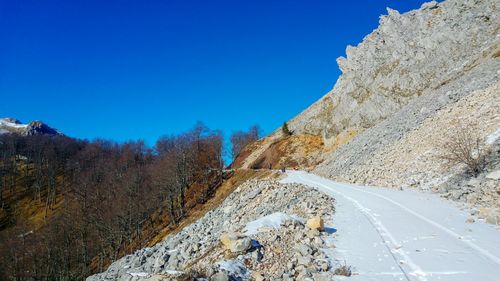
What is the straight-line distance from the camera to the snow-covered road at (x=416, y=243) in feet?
29.6

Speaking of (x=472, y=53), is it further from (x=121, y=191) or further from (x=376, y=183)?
(x=121, y=191)

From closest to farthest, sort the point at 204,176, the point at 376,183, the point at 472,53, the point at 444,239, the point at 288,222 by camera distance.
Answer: the point at 444,239
the point at 288,222
the point at 376,183
the point at 472,53
the point at 204,176

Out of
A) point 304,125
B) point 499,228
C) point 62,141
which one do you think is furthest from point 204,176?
point 62,141

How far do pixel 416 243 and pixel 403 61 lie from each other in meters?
71.7

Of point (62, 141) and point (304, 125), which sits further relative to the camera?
point (62, 141)

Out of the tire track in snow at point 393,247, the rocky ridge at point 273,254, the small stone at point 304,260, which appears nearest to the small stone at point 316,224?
the rocky ridge at point 273,254

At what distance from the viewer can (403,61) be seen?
7450cm

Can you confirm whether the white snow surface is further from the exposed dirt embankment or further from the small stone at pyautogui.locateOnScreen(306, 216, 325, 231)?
the exposed dirt embankment

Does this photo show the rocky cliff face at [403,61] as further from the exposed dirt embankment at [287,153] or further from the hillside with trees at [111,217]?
the hillside with trees at [111,217]

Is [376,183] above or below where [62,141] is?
below

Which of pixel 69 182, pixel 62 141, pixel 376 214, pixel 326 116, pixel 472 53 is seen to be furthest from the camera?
pixel 62 141

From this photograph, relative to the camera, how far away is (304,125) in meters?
85.1

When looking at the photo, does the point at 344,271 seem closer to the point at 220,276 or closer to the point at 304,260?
the point at 304,260

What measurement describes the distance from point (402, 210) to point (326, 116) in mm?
65485
